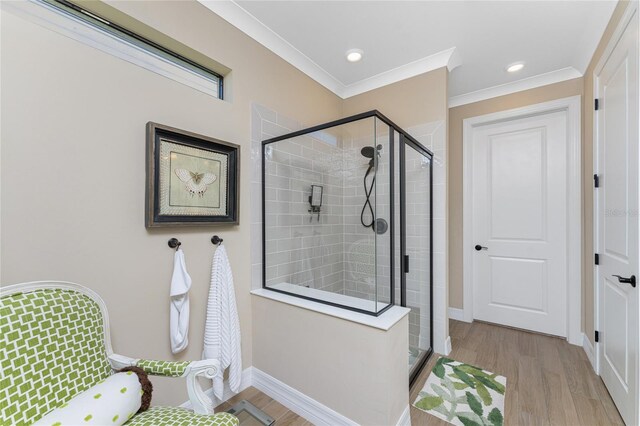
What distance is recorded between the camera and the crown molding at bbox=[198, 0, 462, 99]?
1.85 meters

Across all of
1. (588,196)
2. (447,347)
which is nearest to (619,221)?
(588,196)

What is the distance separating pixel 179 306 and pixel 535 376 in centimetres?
264

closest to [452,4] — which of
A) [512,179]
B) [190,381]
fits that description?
[512,179]

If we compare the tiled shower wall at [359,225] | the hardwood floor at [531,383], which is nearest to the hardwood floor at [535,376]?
the hardwood floor at [531,383]

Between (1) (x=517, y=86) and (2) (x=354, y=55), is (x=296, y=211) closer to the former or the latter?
(2) (x=354, y=55)

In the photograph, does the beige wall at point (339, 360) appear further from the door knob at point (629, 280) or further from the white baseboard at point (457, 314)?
the white baseboard at point (457, 314)

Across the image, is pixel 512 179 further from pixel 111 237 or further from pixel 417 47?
pixel 111 237

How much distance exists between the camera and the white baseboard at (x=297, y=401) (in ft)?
5.18

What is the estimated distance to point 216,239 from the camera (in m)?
1.77

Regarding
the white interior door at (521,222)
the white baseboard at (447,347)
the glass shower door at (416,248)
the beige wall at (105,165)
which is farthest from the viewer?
the white interior door at (521,222)

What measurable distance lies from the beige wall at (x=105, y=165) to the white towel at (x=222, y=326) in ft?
0.25

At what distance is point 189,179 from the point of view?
1.63 metres

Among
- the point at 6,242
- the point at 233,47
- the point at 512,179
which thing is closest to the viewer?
the point at 6,242

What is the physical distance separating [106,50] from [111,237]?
979 millimetres
